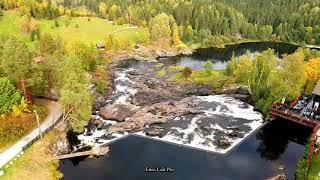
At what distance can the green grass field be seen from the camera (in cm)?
14875

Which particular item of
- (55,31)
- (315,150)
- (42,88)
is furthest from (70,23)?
(315,150)

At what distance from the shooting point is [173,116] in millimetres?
83938

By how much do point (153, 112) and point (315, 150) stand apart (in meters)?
35.9

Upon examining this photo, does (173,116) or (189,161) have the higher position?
(173,116)

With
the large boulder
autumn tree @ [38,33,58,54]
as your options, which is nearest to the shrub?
the large boulder

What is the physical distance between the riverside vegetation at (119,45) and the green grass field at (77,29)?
392 mm

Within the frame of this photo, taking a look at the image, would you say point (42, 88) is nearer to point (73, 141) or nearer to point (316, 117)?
point (73, 141)

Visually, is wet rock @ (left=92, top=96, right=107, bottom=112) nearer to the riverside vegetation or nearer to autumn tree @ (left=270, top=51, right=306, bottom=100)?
the riverside vegetation

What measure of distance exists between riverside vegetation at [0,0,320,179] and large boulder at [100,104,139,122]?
6.95m

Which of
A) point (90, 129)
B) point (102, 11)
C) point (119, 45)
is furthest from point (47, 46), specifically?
point (102, 11)

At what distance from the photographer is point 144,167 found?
6425 centimetres

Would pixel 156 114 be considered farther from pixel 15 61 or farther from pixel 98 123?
pixel 15 61

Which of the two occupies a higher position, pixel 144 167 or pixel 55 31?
pixel 55 31

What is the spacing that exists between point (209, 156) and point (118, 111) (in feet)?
88.9
